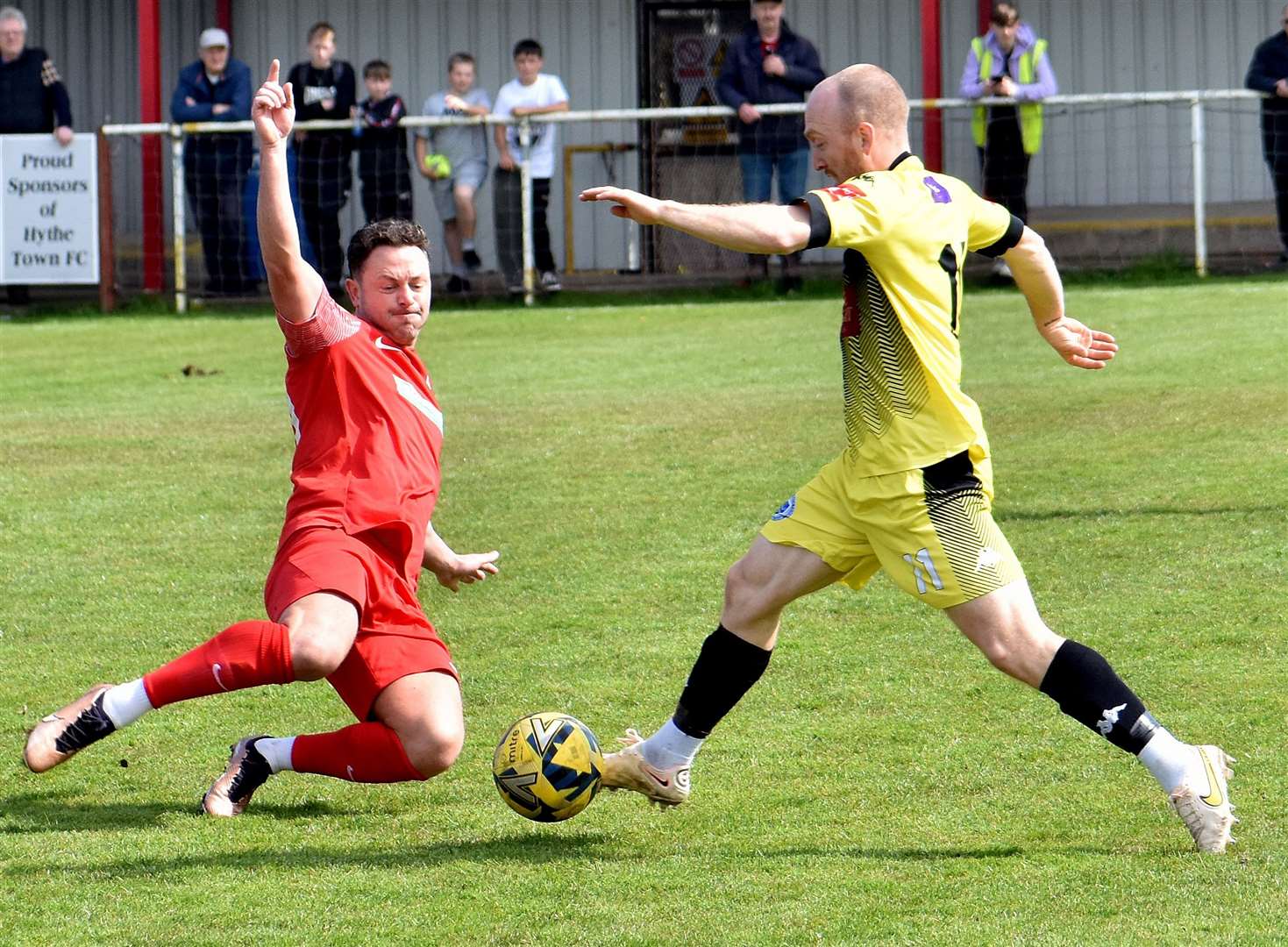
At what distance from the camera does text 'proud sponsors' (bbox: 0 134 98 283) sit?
1731cm

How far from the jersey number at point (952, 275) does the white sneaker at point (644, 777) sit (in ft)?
4.59

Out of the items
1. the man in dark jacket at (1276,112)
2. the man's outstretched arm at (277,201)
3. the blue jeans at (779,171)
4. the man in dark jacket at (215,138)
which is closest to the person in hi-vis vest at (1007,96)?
the blue jeans at (779,171)

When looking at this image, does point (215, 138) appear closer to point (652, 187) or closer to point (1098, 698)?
point (652, 187)

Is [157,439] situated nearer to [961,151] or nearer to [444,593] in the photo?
[444,593]

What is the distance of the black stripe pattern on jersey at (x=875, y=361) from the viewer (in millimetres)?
4676

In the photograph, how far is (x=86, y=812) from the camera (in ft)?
16.9

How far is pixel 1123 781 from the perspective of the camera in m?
5.14

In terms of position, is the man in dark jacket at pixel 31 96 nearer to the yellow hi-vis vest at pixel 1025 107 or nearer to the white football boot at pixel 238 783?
the yellow hi-vis vest at pixel 1025 107

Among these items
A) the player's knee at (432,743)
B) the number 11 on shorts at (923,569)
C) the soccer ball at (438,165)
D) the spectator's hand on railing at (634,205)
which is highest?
the soccer ball at (438,165)

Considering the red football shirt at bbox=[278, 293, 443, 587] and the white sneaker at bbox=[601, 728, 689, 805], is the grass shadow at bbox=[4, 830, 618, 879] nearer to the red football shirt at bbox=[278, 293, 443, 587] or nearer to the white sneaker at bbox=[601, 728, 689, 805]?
the white sneaker at bbox=[601, 728, 689, 805]

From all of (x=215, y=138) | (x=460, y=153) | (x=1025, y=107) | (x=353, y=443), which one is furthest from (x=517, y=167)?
(x=353, y=443)

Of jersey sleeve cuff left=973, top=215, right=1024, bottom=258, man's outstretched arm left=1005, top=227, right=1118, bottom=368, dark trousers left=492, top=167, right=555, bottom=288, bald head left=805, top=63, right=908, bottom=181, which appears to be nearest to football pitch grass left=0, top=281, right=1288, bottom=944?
man's outstretched arm left=1005, top=227, right=1118, bottom=368

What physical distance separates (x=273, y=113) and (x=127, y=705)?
156 cm

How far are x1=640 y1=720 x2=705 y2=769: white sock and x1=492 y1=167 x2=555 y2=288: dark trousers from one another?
40.7 ft
